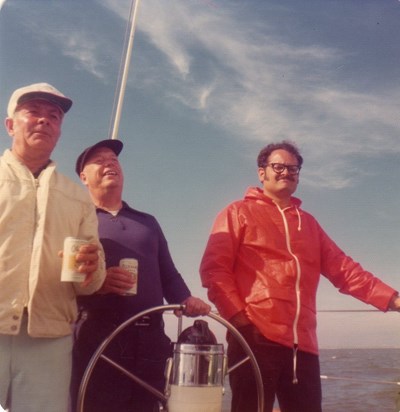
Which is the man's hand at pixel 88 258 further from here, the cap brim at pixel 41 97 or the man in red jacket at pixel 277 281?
the man in red jacket at pixel 277 281

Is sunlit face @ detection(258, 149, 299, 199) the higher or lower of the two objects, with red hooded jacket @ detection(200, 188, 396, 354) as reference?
higher

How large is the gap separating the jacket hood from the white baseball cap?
0.78m

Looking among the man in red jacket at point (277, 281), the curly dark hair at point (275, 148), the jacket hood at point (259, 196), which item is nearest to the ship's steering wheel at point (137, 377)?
the man in red jacket at point (277, 281)

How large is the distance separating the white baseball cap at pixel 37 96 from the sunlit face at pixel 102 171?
12.3 inches

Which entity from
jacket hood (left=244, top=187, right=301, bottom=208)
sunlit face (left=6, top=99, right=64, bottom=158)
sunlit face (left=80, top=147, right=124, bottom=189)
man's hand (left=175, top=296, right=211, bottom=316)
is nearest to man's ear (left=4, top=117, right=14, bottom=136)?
sunlit face (left=6, top=99, right=64, bottom=158)

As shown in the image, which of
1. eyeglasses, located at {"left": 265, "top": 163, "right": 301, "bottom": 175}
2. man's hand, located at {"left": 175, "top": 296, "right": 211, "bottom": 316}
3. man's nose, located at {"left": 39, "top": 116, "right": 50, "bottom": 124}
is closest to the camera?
man's hand, located at {"left": 175, "top": 296, "right": 211, "bottom": 316}

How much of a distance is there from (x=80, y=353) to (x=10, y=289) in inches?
15.6

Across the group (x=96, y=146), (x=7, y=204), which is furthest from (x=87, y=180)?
(x=7, y=204)

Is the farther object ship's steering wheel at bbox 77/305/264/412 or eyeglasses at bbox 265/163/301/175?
eyeglasses at bbox 265/163/301/175

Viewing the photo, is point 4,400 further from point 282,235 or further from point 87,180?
point 282,235

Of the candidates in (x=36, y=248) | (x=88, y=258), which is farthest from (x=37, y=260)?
(x=88, y=258)

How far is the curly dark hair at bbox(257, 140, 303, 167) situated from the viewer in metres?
2.17

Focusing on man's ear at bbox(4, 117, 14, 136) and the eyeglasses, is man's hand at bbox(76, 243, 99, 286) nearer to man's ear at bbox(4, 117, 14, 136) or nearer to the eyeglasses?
man's ear at bbox(4, 117, 14, 136)

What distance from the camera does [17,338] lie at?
4.73 ft
